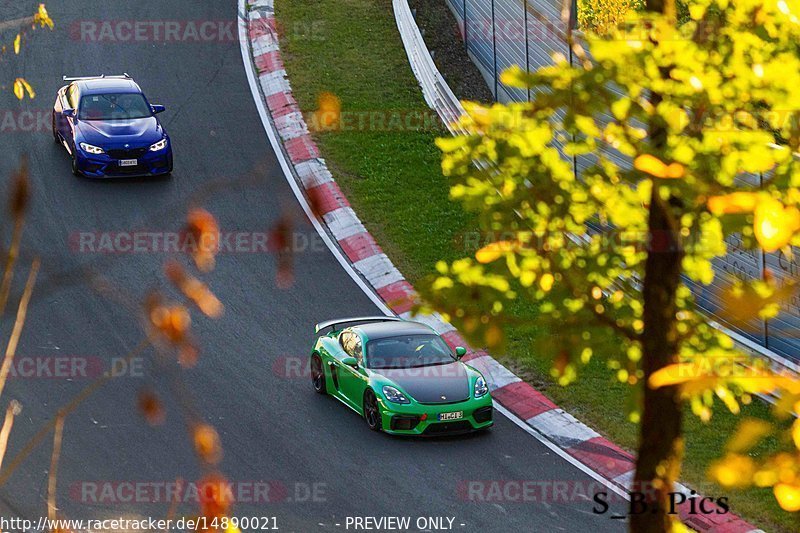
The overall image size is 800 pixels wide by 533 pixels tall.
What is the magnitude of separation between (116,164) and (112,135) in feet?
1.62

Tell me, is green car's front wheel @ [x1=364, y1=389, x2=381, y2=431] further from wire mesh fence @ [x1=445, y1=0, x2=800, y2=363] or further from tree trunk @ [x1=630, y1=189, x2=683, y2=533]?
tree trunk @ [x1=630, y1=189, x2=683, y2=533]

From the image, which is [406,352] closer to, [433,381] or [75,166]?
[433,381]

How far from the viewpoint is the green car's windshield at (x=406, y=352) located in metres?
14.8

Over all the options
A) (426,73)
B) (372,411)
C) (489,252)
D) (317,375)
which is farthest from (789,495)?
(426,73)

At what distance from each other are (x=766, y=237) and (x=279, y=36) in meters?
23.5

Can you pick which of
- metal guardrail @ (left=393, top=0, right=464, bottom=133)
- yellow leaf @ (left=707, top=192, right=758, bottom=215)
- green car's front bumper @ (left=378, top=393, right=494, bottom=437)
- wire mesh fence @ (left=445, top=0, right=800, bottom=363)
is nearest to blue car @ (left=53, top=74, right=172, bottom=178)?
metal guardrail @ (left=393, top=0, right=464, bottom=133)

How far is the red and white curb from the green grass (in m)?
0.21

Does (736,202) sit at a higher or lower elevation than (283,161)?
higher

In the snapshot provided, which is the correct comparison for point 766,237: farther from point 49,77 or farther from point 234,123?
point 49,77

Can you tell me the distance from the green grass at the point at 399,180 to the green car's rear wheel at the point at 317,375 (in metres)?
2.52

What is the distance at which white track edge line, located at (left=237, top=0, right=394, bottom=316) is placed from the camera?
59.6ft

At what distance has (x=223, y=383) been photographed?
1555 cm

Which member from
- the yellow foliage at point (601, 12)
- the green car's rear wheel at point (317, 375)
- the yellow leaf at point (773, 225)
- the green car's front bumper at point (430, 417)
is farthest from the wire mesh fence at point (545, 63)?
the yellow leaf at point (773, 225)

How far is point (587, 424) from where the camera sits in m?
14.6
